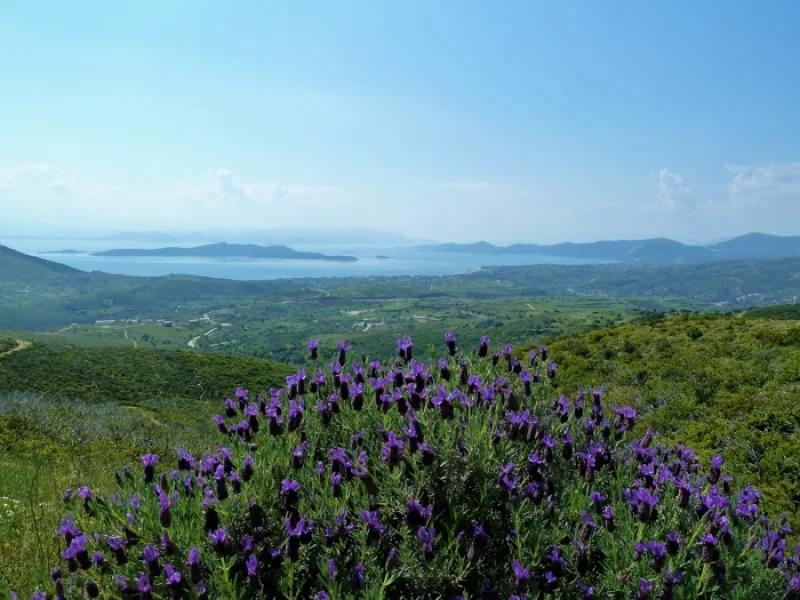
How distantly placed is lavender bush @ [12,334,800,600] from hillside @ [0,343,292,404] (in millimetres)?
22784

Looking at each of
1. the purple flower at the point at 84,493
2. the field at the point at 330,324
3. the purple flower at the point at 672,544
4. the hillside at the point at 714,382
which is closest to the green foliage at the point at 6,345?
the hillside at the point at 714,382

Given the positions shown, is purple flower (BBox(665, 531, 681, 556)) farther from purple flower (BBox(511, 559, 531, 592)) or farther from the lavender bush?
purple flower (BBox(511, 559, 531, 592))

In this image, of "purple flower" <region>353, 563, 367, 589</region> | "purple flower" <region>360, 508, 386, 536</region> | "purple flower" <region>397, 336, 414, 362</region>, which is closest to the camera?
"purple flower" <region>353, 563, 367, 589</region>

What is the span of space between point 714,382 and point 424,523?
7.35 metres

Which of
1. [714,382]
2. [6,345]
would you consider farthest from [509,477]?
[6,345]

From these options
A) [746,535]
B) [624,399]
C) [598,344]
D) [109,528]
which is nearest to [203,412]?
[598,344]

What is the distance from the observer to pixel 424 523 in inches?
104

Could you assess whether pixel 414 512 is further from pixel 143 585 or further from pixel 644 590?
pixel 143 585

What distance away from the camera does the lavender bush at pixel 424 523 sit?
239 centimetres

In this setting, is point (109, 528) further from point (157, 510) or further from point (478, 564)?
point (478, 564)

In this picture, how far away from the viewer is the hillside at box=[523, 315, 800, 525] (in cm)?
572

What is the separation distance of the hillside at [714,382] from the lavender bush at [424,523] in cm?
283

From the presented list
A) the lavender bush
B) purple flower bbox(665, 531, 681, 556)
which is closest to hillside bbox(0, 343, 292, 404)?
the lavender bush

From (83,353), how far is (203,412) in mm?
20626
